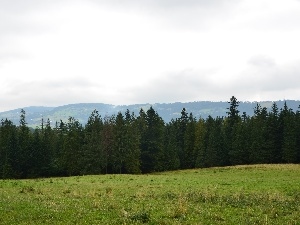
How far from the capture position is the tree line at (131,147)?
89500mm

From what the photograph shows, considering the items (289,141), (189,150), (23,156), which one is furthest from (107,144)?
(289,141)

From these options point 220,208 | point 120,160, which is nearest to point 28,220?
point 220,208

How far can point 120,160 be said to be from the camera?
88.2m

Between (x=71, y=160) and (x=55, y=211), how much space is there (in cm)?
7651

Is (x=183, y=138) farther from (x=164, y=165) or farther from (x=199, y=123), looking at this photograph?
(x=164, y=165)

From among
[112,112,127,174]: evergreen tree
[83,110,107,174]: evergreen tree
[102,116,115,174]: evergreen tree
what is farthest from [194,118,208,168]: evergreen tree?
[83,110,107,174]: evergreen tree

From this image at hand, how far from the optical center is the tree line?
8950 centimetres

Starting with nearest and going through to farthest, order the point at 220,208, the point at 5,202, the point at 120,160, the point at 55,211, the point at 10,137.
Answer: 1. the point at 55,211
2. the point at 220,208
3. the point at 5,202
4. the point at 120,160
5. the point at 10,137

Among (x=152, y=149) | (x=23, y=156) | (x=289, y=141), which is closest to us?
(x=289, y=141)

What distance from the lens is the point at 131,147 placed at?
294 feet

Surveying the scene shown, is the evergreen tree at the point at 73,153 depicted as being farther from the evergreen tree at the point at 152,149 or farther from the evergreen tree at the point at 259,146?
the evergreen tree at the point at 259,146

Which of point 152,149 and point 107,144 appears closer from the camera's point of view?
point 107,144

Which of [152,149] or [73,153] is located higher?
[152,149]

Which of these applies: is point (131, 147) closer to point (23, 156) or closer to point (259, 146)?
point (23, 156)
